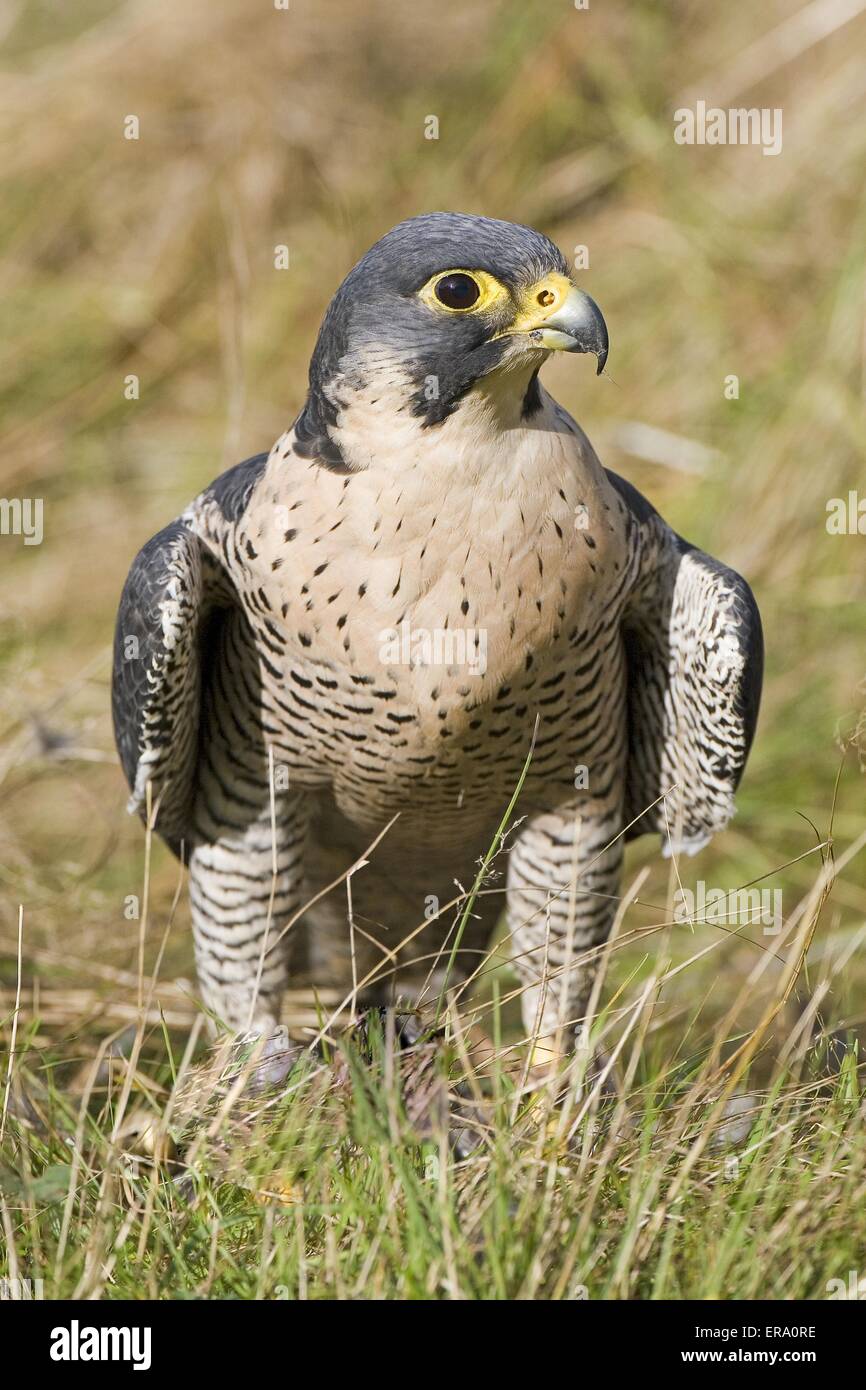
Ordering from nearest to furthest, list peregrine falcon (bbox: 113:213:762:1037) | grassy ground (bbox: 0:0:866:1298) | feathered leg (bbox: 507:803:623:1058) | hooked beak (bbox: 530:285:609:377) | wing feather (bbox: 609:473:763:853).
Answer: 1. grassy ground (bbox: 0:0:866:1298)
2. hooked beak (bbox: 530:285:609:377)
3. peregrine falcon (bbox: 113:213:762:1037)
4. wing feather (bbox: 609:473:763:853)
5. feathered leg (bbox: 507:803:623:1058)

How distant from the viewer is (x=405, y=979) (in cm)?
466

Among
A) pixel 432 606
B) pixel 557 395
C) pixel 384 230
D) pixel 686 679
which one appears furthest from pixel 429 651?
pixel 384 230

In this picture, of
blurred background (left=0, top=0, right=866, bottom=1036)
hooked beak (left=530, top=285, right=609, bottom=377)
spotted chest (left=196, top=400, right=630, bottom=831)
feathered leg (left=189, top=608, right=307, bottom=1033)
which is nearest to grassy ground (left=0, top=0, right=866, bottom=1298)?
blurred background (left=0, top=0, right=866, bottom=1036)

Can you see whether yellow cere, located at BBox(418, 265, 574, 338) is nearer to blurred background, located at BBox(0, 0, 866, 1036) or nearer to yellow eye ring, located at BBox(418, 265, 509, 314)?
yellow eye ring, located at BBox(418, 265, 509, 314)

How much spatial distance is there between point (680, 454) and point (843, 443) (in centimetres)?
82

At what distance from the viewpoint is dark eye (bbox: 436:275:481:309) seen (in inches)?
121

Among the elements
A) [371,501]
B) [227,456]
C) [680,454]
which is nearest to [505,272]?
[371,501]

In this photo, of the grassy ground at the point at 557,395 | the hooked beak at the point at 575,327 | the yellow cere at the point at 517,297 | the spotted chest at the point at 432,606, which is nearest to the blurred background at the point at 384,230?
the grassy ground at the point at 557,395

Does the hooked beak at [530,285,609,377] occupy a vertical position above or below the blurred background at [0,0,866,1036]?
below

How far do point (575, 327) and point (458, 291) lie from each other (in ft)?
0.85

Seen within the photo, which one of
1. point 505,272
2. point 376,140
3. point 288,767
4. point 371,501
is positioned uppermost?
point 376,140

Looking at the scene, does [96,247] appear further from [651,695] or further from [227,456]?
[651,695]

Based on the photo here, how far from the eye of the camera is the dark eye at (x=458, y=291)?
308 cm

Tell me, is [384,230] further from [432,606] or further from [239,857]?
[432,606]
